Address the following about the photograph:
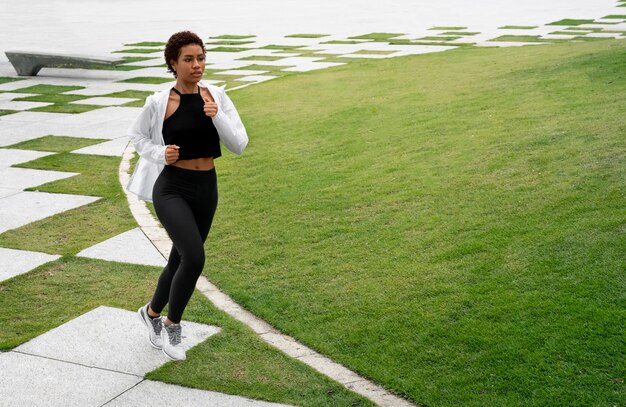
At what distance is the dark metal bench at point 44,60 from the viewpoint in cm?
1723

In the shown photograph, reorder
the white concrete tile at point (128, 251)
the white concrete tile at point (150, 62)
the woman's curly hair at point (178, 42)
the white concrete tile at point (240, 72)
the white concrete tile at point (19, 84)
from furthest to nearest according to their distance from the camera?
the white concrete tile at point (150, 62)
the white concrete tile at point (240, 72)
the white concrete tile at point (19, 84)
the white concrete tile at point (128, 251)
the woman's curly hair at point (178, 42)

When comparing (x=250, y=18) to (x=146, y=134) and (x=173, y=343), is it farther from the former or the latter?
(x=173, y=343)

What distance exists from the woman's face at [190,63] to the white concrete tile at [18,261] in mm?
2550

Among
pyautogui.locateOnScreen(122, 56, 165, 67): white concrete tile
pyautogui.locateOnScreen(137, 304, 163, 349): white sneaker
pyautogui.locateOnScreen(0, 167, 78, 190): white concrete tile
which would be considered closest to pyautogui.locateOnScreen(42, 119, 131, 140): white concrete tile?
pyautogui.locateOnScreen(0, 167, 78, 190): white concrete tile

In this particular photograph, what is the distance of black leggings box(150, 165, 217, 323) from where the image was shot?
4.84 m

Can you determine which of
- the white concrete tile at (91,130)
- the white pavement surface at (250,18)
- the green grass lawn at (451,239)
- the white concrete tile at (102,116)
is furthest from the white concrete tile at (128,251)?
the white pavement surface at (250,18)

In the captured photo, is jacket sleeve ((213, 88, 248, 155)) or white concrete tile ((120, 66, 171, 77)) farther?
white concrete tile ((120, 66, 171, 77))

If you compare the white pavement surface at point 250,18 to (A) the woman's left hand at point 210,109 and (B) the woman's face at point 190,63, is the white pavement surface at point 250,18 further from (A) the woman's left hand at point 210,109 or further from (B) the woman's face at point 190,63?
(A) the woman's left hand at point 210,109

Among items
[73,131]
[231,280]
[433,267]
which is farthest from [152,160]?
[73,131]

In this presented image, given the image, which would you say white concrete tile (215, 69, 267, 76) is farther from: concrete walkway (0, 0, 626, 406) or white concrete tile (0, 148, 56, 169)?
white concrete tile (0, 148, 56, 169)

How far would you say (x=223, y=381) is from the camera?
4.79 meters

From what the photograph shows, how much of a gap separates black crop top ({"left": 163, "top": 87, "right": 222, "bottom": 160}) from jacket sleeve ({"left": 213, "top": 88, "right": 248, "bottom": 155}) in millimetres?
89

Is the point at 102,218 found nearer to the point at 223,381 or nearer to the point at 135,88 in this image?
the point at 223,381

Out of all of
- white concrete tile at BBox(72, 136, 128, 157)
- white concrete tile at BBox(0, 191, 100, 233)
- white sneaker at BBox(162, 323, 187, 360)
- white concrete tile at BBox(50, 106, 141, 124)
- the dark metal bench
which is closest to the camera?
white sneaker at BBox(162, 323, 187, 360)
